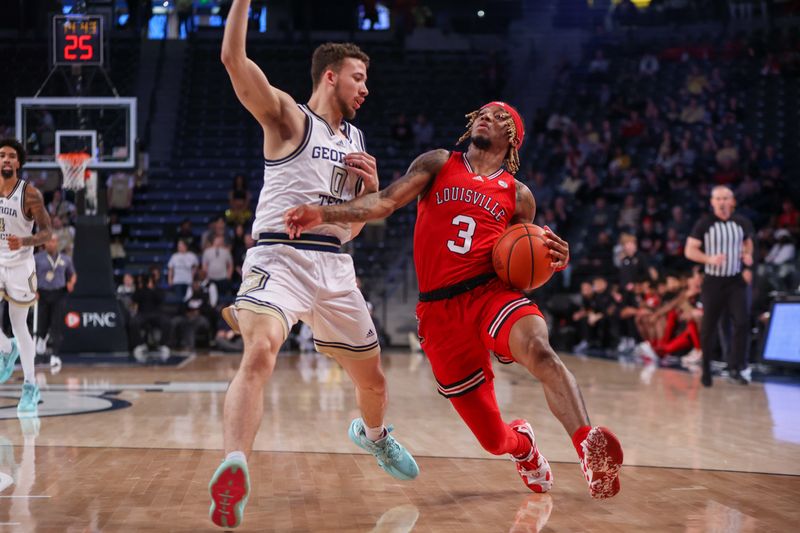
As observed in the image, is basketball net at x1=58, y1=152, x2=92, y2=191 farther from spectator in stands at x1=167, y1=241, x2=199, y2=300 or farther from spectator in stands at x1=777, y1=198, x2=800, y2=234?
spectator in stands at x1=777, y1=198, x2=800, y2=234

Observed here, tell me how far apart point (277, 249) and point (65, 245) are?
485 inches

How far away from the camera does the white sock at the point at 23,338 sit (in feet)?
24.2

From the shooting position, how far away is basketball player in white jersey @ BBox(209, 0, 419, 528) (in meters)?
3.79

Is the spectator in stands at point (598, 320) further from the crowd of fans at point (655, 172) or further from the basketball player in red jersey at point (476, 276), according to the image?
A: the basketball player in red jersey at point (476, 276)

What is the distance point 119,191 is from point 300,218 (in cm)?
1596

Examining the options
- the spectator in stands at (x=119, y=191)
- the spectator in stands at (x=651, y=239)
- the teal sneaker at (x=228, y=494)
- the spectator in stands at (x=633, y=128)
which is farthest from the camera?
the spectator in stands at (x=633, y=128)

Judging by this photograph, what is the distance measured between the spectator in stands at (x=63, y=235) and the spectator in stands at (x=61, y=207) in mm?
950

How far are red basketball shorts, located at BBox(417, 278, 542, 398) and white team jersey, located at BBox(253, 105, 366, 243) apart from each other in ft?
2.03

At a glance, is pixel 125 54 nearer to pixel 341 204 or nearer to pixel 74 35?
pixel 74 35

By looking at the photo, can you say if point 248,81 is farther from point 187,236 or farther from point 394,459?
point 187,236

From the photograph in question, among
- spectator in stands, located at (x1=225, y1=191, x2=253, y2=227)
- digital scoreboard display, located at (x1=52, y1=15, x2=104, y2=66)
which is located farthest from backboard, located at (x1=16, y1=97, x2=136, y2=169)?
spectator in stands, located at (x1=225, y1=191, x2=253, y2=227)

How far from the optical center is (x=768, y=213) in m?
18.0

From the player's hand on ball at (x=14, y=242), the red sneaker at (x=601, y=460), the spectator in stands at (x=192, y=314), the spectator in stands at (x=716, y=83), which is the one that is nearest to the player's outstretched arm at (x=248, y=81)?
the red sneaker at (x=601, y=460)

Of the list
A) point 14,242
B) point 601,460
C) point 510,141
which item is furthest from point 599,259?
point 601,460
